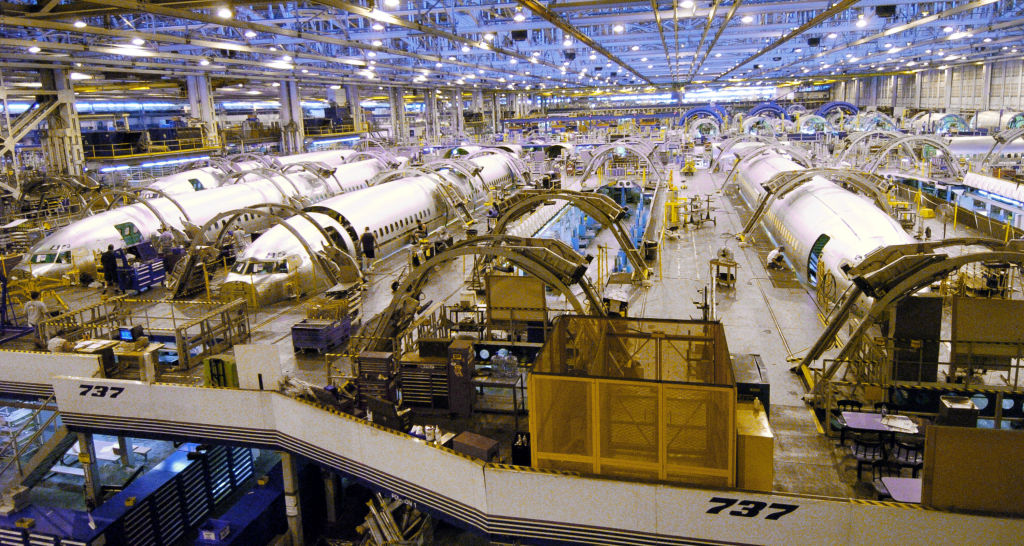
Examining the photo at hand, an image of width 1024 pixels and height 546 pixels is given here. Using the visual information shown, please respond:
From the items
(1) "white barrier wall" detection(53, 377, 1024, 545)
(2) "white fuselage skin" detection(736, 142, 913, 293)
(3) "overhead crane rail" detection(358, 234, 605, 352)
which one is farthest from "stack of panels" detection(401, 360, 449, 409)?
(2) "white fuselage skin" detection(736, 142, 913, 293)

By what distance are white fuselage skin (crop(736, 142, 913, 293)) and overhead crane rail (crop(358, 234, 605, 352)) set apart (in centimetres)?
701

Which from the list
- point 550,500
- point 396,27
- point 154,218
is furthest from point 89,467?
point 396,27

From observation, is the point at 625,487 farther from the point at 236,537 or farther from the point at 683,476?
the point at 236,537

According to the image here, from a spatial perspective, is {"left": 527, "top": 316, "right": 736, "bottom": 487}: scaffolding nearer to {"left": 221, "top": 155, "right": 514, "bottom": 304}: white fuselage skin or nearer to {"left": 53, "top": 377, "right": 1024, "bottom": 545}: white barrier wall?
{"left": 53, "top": 377, "right": 1024, "bottom": 545}: white barrier wall

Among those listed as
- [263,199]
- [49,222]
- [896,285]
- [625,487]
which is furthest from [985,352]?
[49,222]

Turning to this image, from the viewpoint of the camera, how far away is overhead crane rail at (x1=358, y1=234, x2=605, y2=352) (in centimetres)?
1495

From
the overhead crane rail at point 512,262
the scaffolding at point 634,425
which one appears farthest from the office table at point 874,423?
the overhead crane rail at point 512,262

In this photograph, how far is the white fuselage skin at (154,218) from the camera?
27406 millimetres

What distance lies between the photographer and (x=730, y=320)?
19.6 metres

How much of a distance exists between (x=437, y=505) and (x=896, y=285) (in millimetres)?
9926

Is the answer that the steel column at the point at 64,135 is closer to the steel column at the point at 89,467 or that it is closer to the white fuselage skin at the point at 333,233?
the white fuselage skin at the point at 333,233

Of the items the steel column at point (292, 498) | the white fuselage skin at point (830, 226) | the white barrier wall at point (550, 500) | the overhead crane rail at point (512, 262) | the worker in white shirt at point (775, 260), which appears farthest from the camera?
the worker in white shirt at point (775, 260)

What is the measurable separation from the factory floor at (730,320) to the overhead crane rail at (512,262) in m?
2.29

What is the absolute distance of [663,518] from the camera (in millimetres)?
10914
